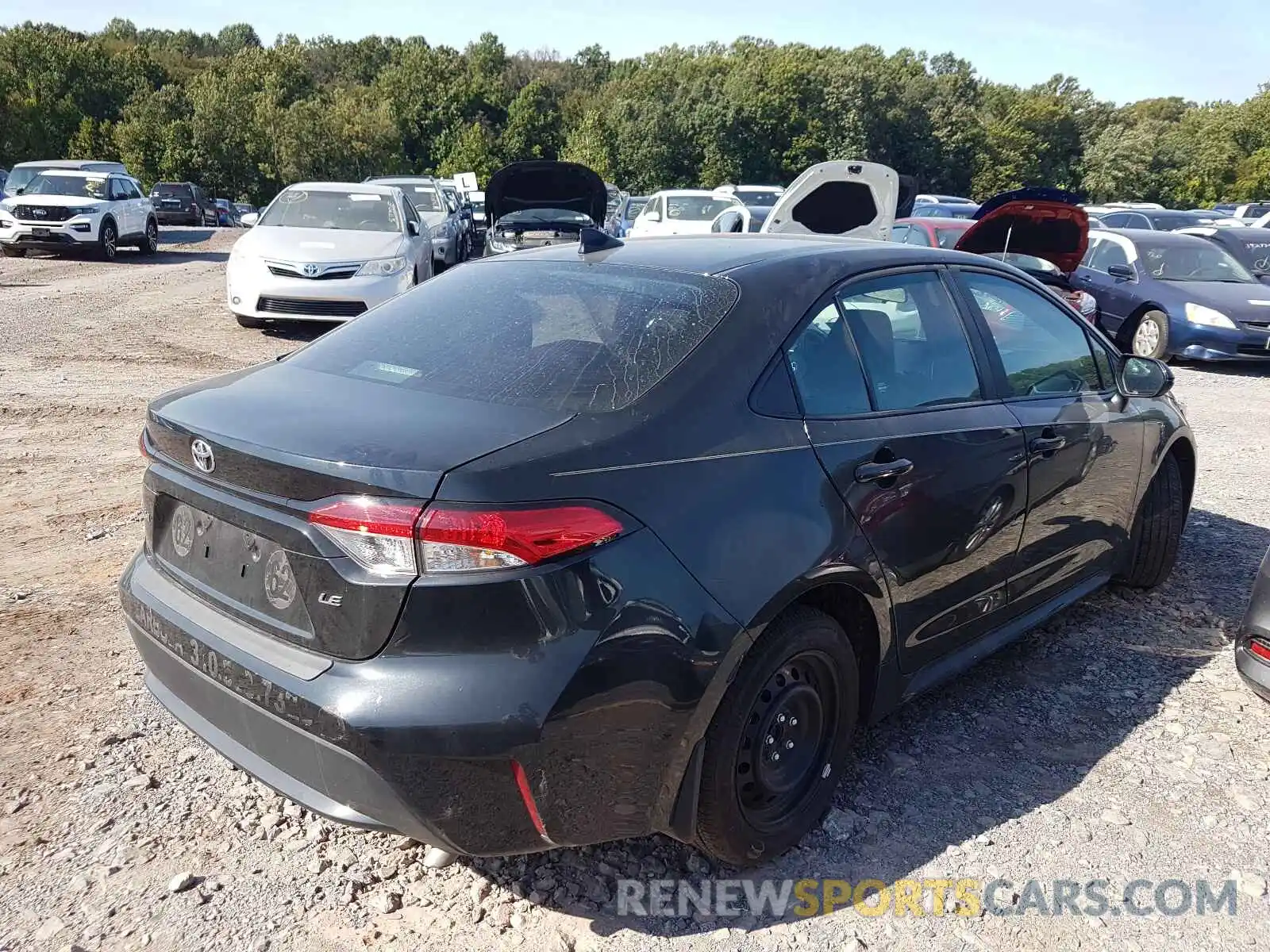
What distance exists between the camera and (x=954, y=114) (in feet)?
202

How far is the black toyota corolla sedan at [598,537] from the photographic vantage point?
2.05m

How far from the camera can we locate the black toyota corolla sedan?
6.74ft

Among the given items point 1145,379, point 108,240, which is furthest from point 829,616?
point 108,240

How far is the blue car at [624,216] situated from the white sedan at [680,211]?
560mm

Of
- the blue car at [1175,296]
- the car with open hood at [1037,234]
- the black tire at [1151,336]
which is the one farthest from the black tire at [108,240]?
the black tire at [1151,336]

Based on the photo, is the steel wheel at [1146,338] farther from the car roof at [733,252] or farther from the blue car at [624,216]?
the car roof at [733,252]

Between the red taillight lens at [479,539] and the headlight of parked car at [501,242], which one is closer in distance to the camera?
the red taillight lens at [479,539]

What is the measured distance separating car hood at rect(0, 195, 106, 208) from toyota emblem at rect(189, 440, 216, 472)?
60.9 ft

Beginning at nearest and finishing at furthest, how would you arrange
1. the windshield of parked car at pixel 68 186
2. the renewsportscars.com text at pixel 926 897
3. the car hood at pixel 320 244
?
the renewsportscars.com text at pixel 926 897
the car hood at pixel 320 244
the windshield of parked car at pixel 68 186

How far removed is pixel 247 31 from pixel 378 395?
133668 millimetres

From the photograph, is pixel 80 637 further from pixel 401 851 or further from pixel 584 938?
pixel 584 938

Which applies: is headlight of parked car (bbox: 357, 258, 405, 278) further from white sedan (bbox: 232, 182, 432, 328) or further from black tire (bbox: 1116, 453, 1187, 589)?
black tire (bbox: 1116, 453, 1187, 589)

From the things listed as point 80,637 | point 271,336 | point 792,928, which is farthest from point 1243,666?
point 271,336

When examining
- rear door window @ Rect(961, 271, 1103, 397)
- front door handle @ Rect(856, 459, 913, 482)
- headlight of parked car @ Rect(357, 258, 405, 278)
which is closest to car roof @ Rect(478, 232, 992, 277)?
rear door window @ Rect(961, 271, 1103, 397)
